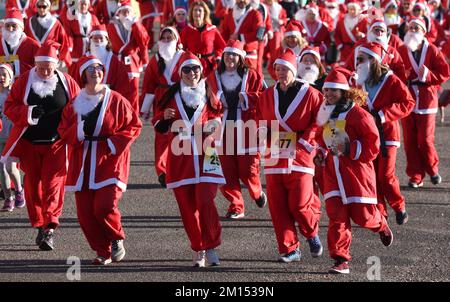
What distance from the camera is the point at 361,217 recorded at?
33.4 ft

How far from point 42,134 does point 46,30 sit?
5853mm

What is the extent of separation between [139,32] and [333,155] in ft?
22.6

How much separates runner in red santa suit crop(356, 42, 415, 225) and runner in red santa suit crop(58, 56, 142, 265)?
247cm

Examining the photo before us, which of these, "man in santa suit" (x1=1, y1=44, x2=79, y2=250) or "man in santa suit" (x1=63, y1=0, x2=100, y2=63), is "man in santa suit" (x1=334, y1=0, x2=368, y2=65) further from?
"man in santa suit" (x1=1, y1=44, x2=79, y2=250)

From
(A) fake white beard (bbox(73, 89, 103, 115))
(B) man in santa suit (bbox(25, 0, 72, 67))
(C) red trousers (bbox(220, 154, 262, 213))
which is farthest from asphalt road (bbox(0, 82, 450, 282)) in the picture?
(B) man in santa suit (bbox(25, 0, 72, 67))

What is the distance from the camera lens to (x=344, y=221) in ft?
33.2

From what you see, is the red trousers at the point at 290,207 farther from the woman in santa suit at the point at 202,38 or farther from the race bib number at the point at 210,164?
the woman in santa suit at the point at 202,38

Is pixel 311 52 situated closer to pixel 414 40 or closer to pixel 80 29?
pixel 414 40

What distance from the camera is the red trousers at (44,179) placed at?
36.2ft

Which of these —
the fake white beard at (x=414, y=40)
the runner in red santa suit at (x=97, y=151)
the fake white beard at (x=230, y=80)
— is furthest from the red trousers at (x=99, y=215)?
the fake white beard at (x=414, y=40)

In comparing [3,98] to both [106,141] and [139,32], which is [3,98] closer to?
[106,141]

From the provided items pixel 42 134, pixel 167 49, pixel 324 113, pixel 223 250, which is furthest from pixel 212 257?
pixel 167 49

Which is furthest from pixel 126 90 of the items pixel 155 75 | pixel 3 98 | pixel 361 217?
pixel 361 217

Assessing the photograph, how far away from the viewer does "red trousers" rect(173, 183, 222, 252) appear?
33.6ft
